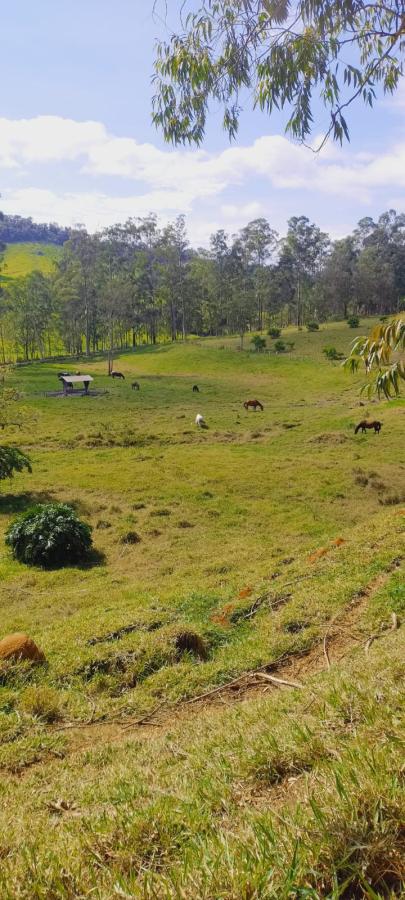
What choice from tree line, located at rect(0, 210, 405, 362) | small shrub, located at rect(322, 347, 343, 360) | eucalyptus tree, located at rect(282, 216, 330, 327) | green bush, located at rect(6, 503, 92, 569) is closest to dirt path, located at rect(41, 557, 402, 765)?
green bush, located at rect(6, 503, 92, 569)

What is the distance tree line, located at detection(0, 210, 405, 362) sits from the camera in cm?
8438

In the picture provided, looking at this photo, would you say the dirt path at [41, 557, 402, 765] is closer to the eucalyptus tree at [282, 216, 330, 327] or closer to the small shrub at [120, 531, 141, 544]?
the small shrub at [120, 531, 141, 544]

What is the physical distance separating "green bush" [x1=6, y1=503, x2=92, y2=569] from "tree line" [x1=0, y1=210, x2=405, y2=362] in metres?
69.8

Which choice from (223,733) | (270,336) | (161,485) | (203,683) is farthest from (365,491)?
(270,336)

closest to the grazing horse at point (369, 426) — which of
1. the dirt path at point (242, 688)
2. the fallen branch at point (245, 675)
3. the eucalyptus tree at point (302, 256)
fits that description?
the dirt path at point (242, 688)

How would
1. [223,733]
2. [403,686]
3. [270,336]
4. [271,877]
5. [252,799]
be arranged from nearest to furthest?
[271,877] → [252,799] → [403,686] → [223,733] → [270,336]

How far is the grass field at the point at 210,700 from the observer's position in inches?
82.5

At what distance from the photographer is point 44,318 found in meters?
85.0

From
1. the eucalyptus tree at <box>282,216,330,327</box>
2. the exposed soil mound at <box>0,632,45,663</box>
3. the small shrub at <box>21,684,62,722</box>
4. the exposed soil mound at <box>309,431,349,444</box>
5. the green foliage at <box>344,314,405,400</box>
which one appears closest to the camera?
the green foliage at <box>344,314,405,400</box>

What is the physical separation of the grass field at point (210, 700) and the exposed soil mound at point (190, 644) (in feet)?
0.10

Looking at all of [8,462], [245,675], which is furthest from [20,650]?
[8,462]

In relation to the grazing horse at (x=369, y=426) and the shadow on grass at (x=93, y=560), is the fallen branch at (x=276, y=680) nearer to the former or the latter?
the shadow on grass at (x=93, y=560)

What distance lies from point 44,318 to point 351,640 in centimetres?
8647

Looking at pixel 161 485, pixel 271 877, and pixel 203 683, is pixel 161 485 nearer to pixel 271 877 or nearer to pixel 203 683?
pixel 203 683
